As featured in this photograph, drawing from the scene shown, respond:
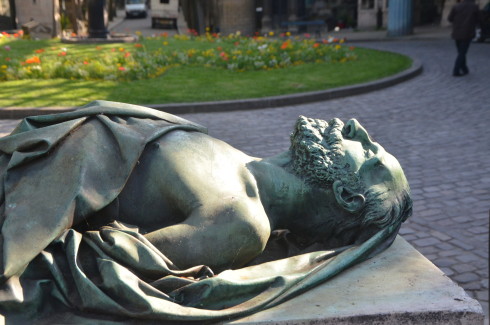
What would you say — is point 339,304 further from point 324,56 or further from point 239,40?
point 239,40

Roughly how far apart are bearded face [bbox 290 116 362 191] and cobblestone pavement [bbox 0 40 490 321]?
1.54 meters

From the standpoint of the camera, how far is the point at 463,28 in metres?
13.5

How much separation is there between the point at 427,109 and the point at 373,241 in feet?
24.5

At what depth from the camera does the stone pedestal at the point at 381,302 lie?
103 inches

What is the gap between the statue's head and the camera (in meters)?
2.99

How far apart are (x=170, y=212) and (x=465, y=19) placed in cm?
1233

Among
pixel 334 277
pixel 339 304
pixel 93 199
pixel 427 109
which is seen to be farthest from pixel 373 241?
pixel 427 109

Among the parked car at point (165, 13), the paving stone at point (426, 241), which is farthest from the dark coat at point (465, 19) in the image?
the parked car at point (165, 13)

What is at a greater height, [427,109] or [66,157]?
[66,157]

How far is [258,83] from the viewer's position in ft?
39.3

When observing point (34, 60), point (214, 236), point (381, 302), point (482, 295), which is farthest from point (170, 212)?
point (34, 60)

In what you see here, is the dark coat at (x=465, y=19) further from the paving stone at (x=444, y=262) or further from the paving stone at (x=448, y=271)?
the paving stone at (x=448, y=271)

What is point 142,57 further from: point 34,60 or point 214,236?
point 214,236

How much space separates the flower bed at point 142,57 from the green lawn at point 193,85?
239mm
